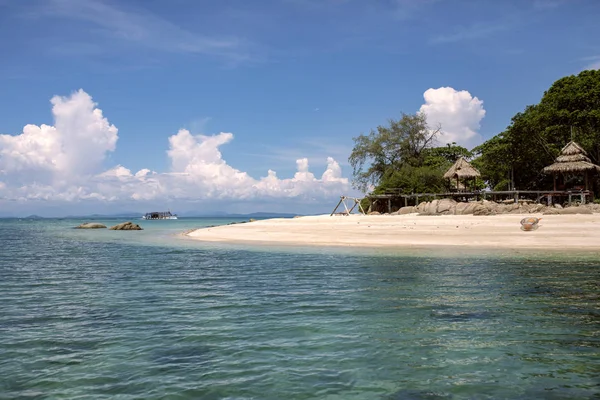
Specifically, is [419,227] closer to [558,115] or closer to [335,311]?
[335,311]

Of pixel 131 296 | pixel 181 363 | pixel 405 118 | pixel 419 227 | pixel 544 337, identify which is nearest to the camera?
pixel 181 363

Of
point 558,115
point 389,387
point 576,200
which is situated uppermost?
point 558,115

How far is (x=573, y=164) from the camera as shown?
43344 mm

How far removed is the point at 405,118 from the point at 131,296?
2336 inches

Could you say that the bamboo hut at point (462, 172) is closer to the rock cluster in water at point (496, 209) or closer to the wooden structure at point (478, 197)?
the wooden structure at point (478, 197)

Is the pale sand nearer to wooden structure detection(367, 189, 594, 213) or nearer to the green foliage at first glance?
wooden structure detection(367, 189, 594, 213)

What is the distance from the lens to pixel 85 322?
29.2 ft

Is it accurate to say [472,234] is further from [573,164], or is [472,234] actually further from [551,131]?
[551,131]

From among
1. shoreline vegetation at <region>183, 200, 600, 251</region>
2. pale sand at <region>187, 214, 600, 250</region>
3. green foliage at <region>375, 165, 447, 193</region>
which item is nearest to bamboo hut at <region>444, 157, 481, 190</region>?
green foliage at <region>375, 165, 447, 193</region>

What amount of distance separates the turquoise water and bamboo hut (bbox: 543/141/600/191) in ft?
111

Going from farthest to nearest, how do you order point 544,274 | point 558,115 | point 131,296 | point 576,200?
point 558,115
point 576,200
point 544,274
point 131,296

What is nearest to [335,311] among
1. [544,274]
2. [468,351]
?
[468,351]

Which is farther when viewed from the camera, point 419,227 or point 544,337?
point 419,227

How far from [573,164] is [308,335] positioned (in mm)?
44619
